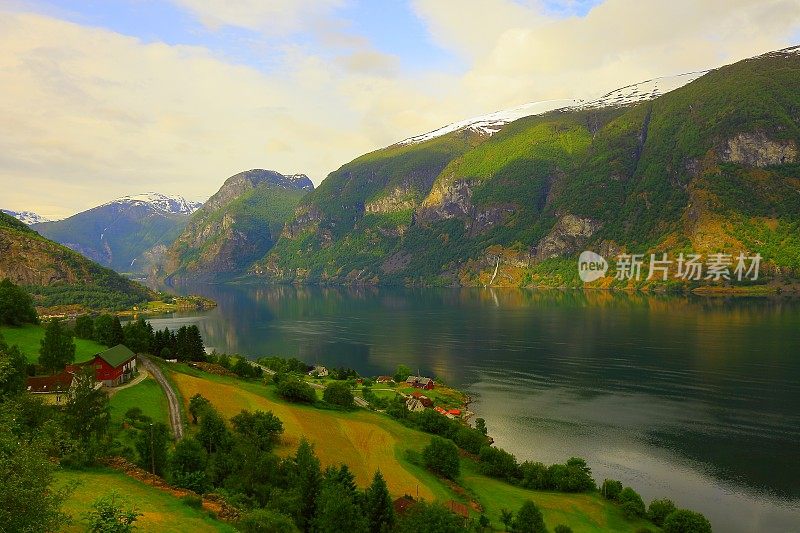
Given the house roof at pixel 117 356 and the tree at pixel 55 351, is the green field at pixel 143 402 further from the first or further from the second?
the tree at pixel 55 351

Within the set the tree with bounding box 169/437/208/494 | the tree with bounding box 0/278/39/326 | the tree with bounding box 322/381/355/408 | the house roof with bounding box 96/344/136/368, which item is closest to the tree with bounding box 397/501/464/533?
the tree with bounding box 169/437/208/494

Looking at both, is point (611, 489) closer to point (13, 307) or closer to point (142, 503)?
point (142, 503)

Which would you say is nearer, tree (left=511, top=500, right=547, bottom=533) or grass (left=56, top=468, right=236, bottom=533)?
grass (left=56, top=468, right=236, bottom=533)

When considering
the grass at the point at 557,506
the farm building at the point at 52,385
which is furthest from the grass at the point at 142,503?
the farm building at the point at 52,385

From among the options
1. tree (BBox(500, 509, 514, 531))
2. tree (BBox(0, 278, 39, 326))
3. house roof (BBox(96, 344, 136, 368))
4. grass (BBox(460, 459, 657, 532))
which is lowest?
grass (BBox(460, 459, 657, 532))

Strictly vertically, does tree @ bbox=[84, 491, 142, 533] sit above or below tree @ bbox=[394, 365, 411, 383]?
above

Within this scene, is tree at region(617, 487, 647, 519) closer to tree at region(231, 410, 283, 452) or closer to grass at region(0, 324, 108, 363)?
tree at region(231, 410, 283, 452)

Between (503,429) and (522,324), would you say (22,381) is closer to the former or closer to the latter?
(503,429)

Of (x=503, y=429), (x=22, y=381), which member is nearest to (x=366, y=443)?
(x=503, y=429)
